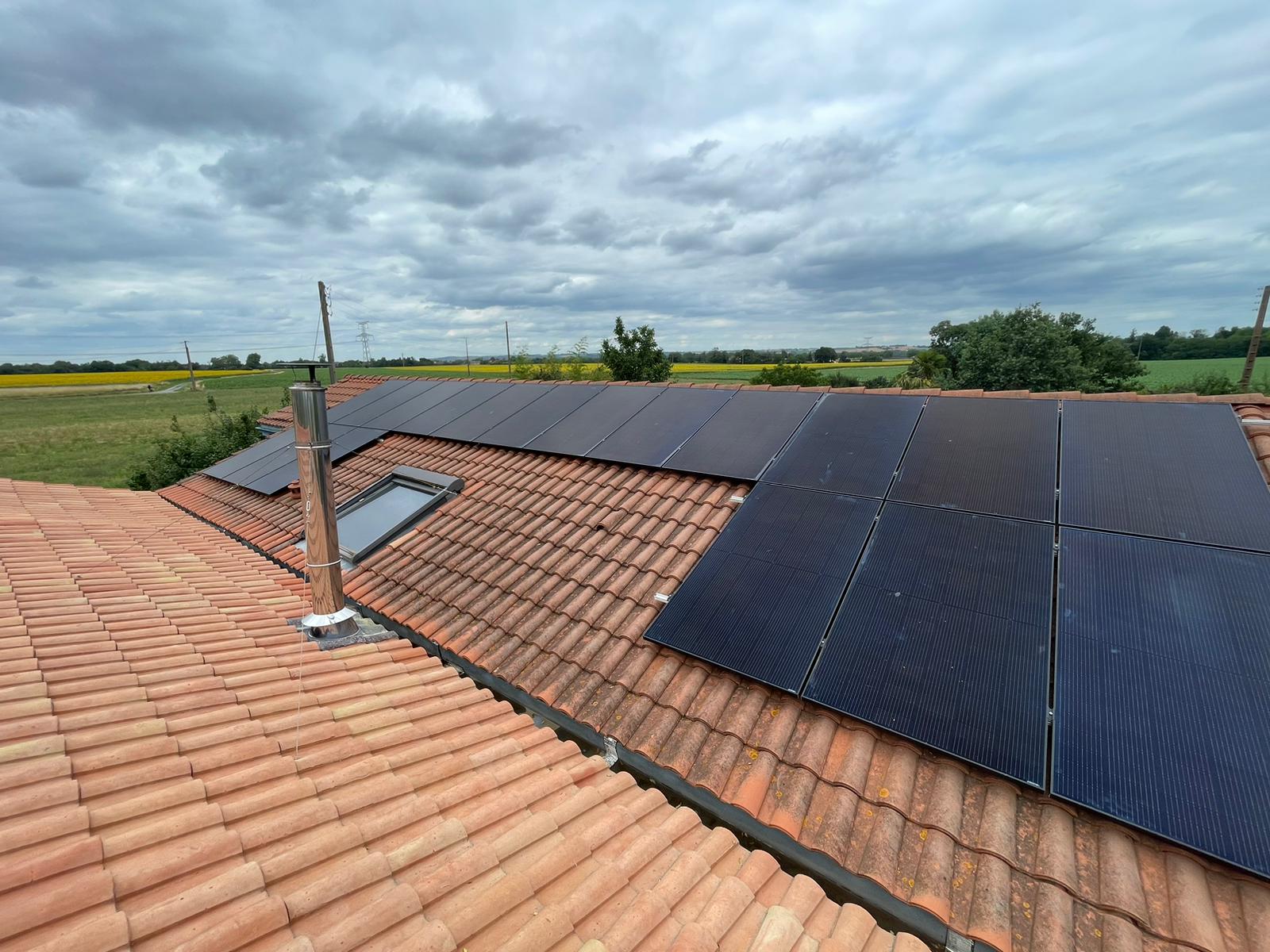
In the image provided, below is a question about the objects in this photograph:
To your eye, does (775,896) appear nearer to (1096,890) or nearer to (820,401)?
(1096,890)

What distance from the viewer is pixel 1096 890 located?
8.33 ft

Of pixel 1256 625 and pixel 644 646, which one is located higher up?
pixel 1256 625

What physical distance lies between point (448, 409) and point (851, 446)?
8311mm

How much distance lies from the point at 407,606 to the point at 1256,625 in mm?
6937

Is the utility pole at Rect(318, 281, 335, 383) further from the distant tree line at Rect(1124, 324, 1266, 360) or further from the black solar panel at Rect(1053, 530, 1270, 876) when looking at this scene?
the distant tree line at Rect(1124, 324, 1266, 360)

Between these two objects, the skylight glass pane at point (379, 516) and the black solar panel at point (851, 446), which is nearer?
the black solar panel at point (851, 446)

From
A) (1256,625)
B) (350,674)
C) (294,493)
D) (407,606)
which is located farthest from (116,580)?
(1256,625)

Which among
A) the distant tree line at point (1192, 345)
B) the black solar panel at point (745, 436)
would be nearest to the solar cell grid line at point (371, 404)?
the black solar panel at point (745, 436)

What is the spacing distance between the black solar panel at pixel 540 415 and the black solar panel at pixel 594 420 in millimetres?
209

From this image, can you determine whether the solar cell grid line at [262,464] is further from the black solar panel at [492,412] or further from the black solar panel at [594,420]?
the black solar panel at [594,420]

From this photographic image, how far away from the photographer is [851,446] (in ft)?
19.3

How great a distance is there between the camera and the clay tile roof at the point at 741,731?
8.20ft

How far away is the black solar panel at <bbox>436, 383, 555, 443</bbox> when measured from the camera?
969 cm

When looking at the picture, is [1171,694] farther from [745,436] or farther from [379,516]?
[379,516]
